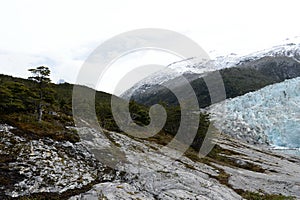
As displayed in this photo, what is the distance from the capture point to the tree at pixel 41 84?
33.3 meters

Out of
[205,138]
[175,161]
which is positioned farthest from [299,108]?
[175,161]

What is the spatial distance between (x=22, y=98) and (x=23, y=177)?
1757 centimetres

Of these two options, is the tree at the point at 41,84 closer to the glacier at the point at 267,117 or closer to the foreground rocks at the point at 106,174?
the foreground rocks at the point at 106,174

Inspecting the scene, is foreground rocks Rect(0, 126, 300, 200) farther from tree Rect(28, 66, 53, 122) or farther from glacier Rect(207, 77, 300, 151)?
glacier Rect(207, 77, 300, 151)

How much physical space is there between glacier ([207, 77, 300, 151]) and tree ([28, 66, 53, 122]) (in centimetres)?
8737

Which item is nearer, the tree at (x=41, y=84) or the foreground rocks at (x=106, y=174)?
the foreground rocks at (x=106, y=174)

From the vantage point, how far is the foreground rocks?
21469 millimetres

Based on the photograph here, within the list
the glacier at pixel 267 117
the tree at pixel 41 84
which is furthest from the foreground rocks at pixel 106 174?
the glacier at pixel 267 117

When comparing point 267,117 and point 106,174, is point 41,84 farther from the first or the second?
point 267,117

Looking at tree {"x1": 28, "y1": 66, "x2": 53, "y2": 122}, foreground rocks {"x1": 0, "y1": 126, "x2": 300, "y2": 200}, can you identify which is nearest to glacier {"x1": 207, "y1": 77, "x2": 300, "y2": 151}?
foreground rocks {"x1": 0, "y1": 126, "x2": 300, "y2": 200}

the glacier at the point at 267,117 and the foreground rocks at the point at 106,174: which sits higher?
the glacier at the point at 267,117

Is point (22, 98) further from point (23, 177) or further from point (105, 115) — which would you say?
point (105, 115)

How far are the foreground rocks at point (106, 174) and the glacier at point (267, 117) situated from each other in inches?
3177

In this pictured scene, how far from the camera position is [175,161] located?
36531mm
